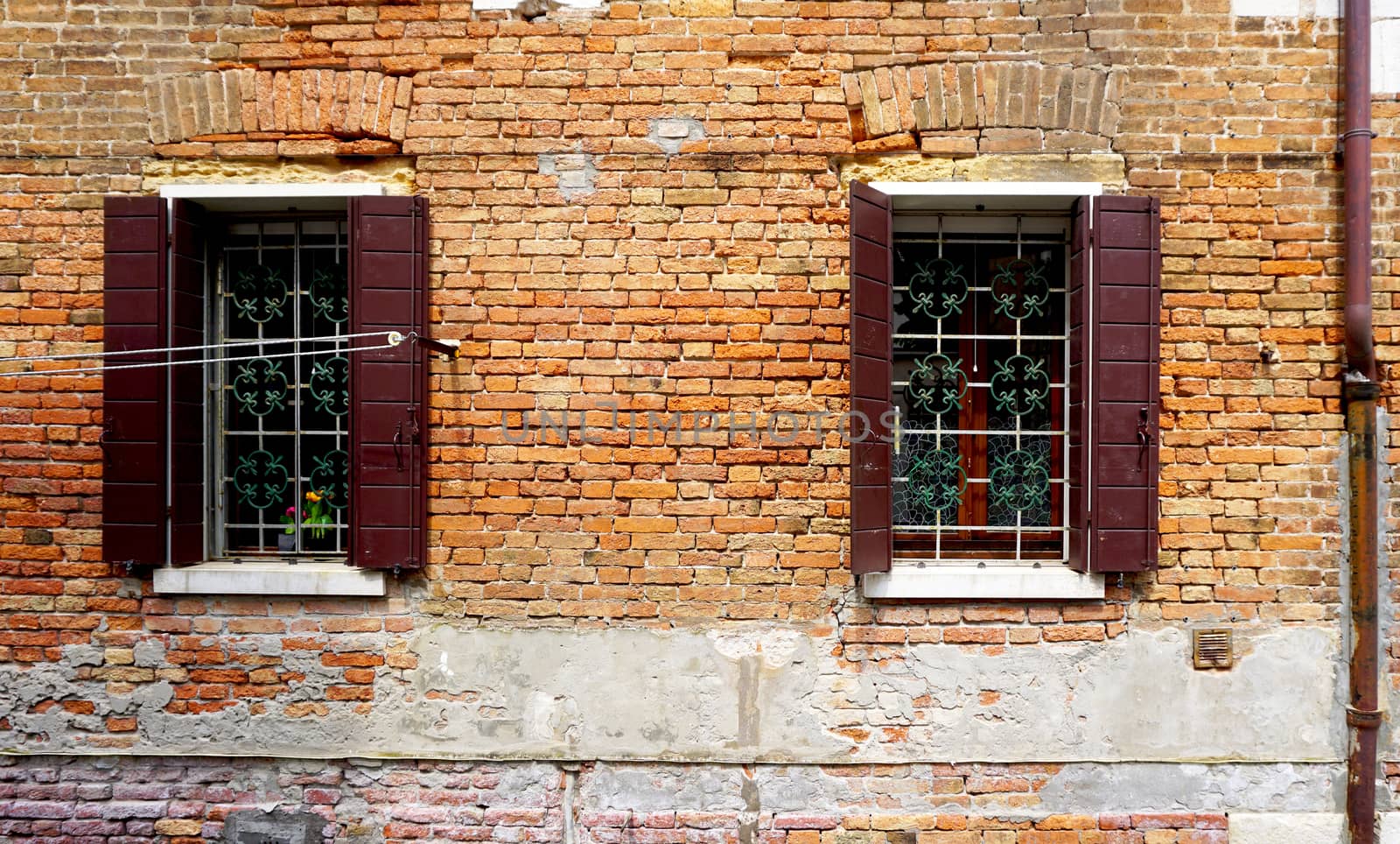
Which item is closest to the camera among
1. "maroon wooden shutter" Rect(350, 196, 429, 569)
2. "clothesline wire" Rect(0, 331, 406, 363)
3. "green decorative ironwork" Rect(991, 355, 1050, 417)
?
"clothesline wire" Rect(0, 331, 406, 363)

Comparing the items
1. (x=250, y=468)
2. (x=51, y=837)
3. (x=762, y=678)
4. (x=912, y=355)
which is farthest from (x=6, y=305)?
(x=912, y=355)

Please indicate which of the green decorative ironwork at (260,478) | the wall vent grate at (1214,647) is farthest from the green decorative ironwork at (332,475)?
the wall vent grate at (1214,647)

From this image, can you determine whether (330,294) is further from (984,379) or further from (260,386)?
(984,379)

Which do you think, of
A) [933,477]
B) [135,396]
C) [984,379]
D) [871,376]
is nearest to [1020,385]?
[984,379]

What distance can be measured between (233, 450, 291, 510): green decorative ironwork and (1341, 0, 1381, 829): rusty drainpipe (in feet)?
15.9

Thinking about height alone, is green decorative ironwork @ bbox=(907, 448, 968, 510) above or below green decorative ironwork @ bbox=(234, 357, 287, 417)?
below

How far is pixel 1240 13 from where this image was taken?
3453mm

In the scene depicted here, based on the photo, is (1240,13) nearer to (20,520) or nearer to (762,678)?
(762,678)

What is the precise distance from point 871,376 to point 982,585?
105 cm

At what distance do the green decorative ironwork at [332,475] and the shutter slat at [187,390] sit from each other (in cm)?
50

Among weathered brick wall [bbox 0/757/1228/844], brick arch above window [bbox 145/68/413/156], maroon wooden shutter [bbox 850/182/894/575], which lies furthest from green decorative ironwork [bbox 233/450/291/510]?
maroon wooden shutter [bbox 850/182/894/575]

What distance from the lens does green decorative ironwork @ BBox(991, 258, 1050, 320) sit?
361 centimetres

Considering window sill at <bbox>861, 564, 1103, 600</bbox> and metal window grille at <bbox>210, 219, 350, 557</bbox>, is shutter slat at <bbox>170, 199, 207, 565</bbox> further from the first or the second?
window sill at <bbox>861, 564, 1103, 600</bbox>

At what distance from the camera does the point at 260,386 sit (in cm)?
366
